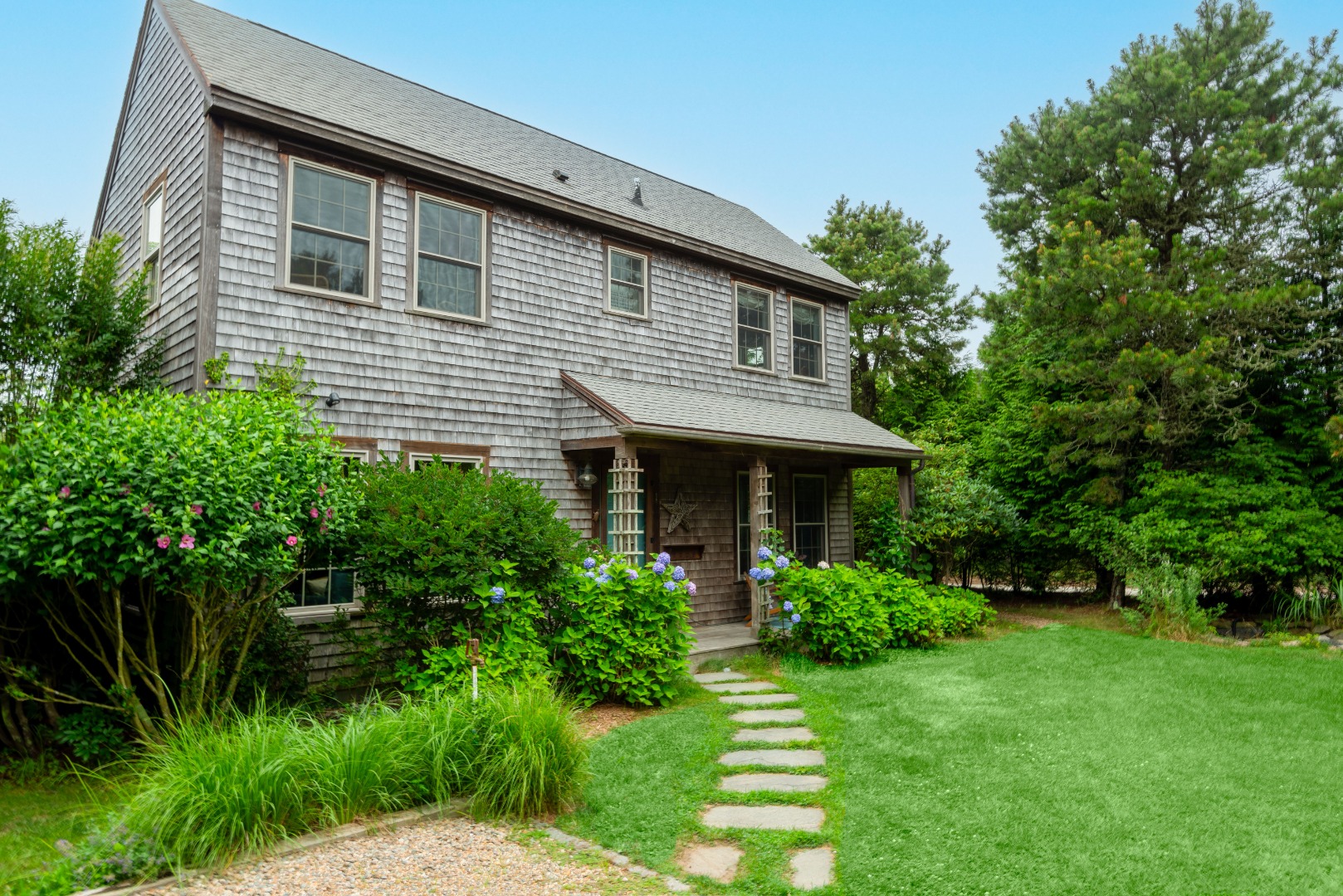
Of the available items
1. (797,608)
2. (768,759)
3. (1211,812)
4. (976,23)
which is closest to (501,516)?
(768,759)

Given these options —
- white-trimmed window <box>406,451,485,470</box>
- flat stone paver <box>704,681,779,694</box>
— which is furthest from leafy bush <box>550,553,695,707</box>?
white-trimmed window <box>406,451,485,470</box>

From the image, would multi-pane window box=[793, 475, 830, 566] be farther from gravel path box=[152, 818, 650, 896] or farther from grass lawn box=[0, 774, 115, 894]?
grass lawn box=[0, 774, 115, 894]

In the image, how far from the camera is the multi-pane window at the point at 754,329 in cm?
1186

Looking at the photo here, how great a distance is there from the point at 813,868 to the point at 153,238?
28.0 feet

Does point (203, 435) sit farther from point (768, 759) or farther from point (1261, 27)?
point (1261, 27)

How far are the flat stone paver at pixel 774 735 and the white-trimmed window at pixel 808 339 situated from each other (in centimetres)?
730

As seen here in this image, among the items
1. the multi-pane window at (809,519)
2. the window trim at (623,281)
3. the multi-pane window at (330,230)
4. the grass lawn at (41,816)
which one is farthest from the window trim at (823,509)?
the grass lawn at (41,816)

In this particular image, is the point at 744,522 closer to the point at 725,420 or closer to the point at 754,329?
the point at 725,420

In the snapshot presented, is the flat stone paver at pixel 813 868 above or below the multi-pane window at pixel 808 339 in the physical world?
below

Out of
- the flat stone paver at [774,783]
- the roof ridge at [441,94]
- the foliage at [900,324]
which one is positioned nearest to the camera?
the flat stone paver at [774,783]

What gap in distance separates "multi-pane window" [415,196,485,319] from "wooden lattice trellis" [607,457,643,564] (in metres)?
2.26

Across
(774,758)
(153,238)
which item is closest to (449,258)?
(153,238)

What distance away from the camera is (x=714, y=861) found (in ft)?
12.4

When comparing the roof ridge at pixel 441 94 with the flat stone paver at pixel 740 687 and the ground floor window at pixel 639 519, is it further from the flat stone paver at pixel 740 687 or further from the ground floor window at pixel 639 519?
the flat stone paver at pixel 740 687
